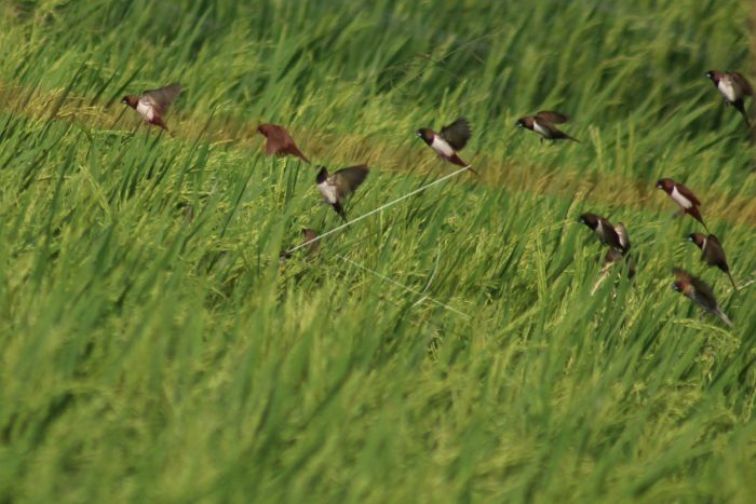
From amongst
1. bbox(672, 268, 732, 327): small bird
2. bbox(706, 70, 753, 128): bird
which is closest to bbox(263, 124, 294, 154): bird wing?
bbox(672, 268, 732, 327): small bird

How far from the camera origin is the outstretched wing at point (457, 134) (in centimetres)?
450

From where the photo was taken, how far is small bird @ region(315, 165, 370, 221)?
4.00 m

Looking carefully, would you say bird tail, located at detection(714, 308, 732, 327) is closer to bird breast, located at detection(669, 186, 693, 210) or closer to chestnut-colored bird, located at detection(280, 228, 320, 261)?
bird breast, located at detection(669, 186, 693, 210)

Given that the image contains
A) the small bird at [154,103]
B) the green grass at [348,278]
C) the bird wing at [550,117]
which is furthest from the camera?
the bird wing at [550,117]

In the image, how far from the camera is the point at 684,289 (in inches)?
154

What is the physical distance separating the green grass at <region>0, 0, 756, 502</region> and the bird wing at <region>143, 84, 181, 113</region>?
3.9 inches

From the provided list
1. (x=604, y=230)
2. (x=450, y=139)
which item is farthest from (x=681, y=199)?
(x=450, y=139)

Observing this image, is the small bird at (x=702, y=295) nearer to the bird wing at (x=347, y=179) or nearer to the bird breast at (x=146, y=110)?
the bird wing at (x=347, y=179)

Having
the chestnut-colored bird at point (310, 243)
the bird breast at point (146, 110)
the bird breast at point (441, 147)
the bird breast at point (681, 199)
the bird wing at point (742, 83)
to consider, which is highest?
the bird breast at point (146, 110)

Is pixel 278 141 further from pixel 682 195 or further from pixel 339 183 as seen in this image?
pixel 682 195

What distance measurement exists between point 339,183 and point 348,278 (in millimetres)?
295

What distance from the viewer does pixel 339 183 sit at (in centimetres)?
402

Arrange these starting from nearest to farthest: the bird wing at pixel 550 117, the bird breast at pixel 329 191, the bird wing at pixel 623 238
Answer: the bird breast at pixel 329 191 < the bird wing at pixel 623 238 < the bird wing at pixel 550 117

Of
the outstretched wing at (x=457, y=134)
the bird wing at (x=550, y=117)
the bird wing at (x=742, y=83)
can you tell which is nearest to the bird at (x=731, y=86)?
the bird wing at (x=742, y=83)
